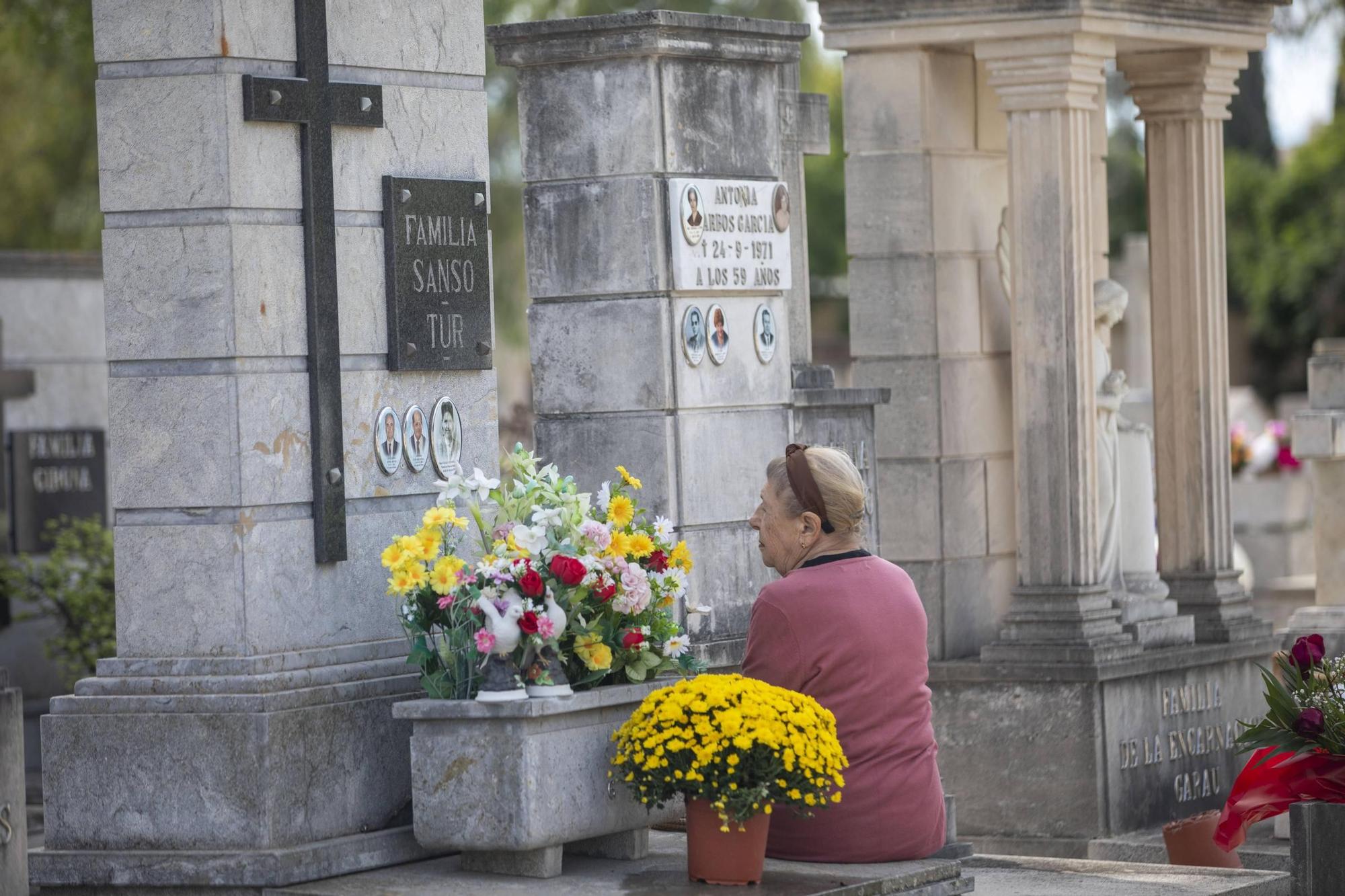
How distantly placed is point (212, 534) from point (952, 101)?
16.4 feet

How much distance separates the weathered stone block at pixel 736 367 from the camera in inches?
304

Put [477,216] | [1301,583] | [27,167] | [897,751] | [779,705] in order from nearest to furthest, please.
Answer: [779,705]
[897,751]
[477,216]
[1301,583]
[27,167]

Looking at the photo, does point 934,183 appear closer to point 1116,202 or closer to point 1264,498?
point 1264,498

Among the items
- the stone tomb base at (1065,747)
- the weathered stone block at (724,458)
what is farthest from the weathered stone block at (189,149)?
the stone tomb base at (1065,747)

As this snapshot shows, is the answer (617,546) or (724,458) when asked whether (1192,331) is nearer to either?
(724,458)

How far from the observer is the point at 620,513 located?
6207 millimetres

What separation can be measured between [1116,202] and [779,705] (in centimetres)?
3903

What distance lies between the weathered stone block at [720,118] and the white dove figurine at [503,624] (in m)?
2.41

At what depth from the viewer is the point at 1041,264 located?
9508 millimetres

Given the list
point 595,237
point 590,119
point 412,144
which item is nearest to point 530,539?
point 412,144

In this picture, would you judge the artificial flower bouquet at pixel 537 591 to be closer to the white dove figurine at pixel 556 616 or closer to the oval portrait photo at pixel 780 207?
the white dove figurine at pixel 556 616

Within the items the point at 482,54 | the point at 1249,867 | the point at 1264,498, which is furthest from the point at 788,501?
the point at 1264,498

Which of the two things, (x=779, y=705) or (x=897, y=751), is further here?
(x=897, y=751)

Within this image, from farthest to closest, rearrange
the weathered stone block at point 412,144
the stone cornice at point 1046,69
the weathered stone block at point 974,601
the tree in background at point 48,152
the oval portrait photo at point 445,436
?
the tree in background at point 48,152 < the weathered stone block at point 974,601 < the stone cornice at point 1046,69 < the oval portrait photo at point 445,436 < the weathered stone block at point 412,144
